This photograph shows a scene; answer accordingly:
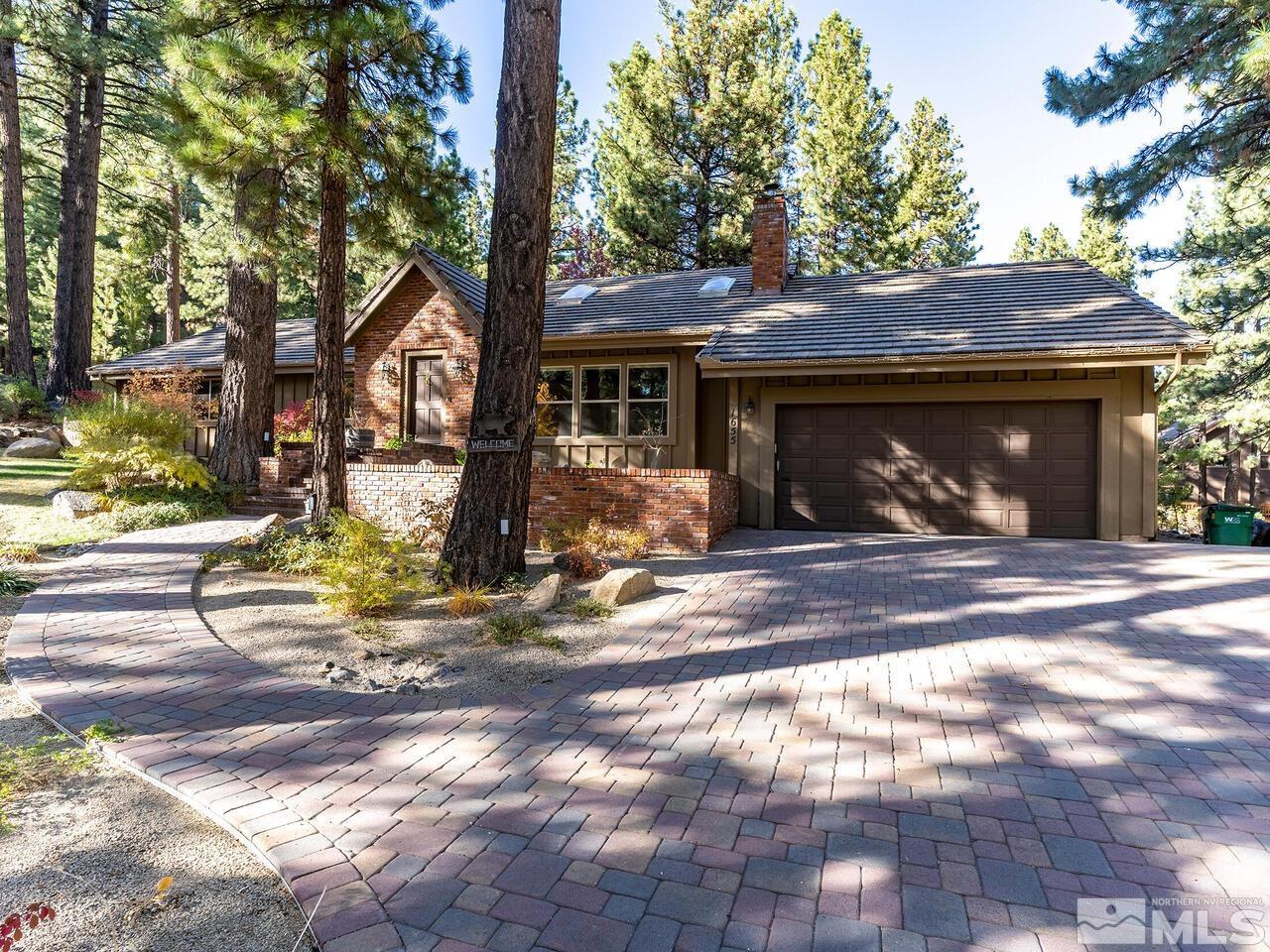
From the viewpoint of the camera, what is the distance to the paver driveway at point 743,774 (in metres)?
2.21

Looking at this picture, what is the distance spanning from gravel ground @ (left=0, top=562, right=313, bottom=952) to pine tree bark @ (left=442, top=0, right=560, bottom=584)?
3957 millimetres

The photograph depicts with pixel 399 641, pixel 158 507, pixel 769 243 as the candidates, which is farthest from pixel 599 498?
pixel 769 243

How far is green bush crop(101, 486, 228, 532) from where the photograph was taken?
9.73m

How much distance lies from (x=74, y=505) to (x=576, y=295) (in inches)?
395

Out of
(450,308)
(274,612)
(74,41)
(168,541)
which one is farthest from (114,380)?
(274,612)

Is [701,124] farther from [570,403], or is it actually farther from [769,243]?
[570,403]

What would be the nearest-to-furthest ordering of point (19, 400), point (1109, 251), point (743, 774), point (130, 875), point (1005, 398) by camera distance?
point (130, 875)
point (743, 774)
point (1005, 398)
point (19, 400)
point (1109, 251)

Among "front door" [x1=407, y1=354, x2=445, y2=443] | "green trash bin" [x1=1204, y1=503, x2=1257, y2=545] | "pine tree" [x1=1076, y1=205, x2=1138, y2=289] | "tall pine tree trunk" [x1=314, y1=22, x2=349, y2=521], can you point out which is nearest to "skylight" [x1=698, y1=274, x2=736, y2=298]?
"front door" [x1=407, y1=354, x2=445, y2=443]

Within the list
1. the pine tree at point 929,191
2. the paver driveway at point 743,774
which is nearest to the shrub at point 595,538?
the paver driveway at point 743,774

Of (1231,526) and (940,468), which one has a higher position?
(940,468)

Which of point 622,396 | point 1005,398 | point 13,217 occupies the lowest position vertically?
point 1005,398

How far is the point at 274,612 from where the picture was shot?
19.3 ft

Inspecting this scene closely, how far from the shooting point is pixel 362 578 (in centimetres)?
578

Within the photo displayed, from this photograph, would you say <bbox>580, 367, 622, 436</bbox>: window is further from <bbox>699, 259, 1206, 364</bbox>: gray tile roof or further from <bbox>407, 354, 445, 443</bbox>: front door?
<bbox>407, 354, 445, 443</bbox>: front door
